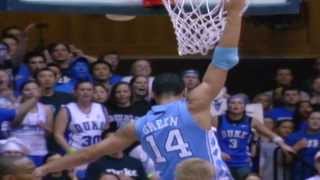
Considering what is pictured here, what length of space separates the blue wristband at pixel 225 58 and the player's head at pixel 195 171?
1006 millimetres

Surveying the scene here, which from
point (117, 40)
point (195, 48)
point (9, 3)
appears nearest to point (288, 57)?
point (117, 40)

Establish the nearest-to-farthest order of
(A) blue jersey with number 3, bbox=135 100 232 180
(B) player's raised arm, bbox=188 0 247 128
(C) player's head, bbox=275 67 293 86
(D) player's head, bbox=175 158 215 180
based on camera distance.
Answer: (D) player's head, bbox=175 158 215 180, (B) player's raised arm, bbox=188 0 247 128, (A) blue jersey with number 3, bbox=135 100 232 180, (C) player's head, bbox=275 67 293 86

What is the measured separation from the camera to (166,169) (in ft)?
17.1

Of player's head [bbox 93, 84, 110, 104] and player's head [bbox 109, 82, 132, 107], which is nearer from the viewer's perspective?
player's head [bbox 109, 82, 132, 107]

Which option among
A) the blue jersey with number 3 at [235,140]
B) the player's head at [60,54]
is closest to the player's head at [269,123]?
the blue jersey with number 3 at [235,140]

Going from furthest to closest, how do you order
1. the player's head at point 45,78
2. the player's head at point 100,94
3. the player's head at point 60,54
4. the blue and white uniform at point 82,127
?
the player's head at point 60,54, the player's head at point 100,94, the player's head at point 45,78, the blue and white uniform at point 82,127

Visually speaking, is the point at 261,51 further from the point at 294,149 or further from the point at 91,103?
the point at 91,103

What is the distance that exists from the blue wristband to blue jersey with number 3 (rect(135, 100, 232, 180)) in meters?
0.37

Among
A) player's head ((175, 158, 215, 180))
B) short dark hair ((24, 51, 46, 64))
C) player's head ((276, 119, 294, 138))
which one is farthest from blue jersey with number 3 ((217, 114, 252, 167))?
player's head ((175, 158, 215, 180))

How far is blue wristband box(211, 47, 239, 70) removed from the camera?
15.8ft

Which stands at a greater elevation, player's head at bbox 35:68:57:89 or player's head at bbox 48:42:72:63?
player's head at bbox 48:42:72:63

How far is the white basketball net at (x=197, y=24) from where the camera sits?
19.8ft

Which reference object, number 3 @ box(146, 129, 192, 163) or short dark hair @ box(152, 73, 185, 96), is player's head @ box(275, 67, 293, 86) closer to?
short dark hair @ box(152, 73, 185, 96)

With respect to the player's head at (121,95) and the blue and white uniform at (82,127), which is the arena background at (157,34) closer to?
the player's head at (121,95)
